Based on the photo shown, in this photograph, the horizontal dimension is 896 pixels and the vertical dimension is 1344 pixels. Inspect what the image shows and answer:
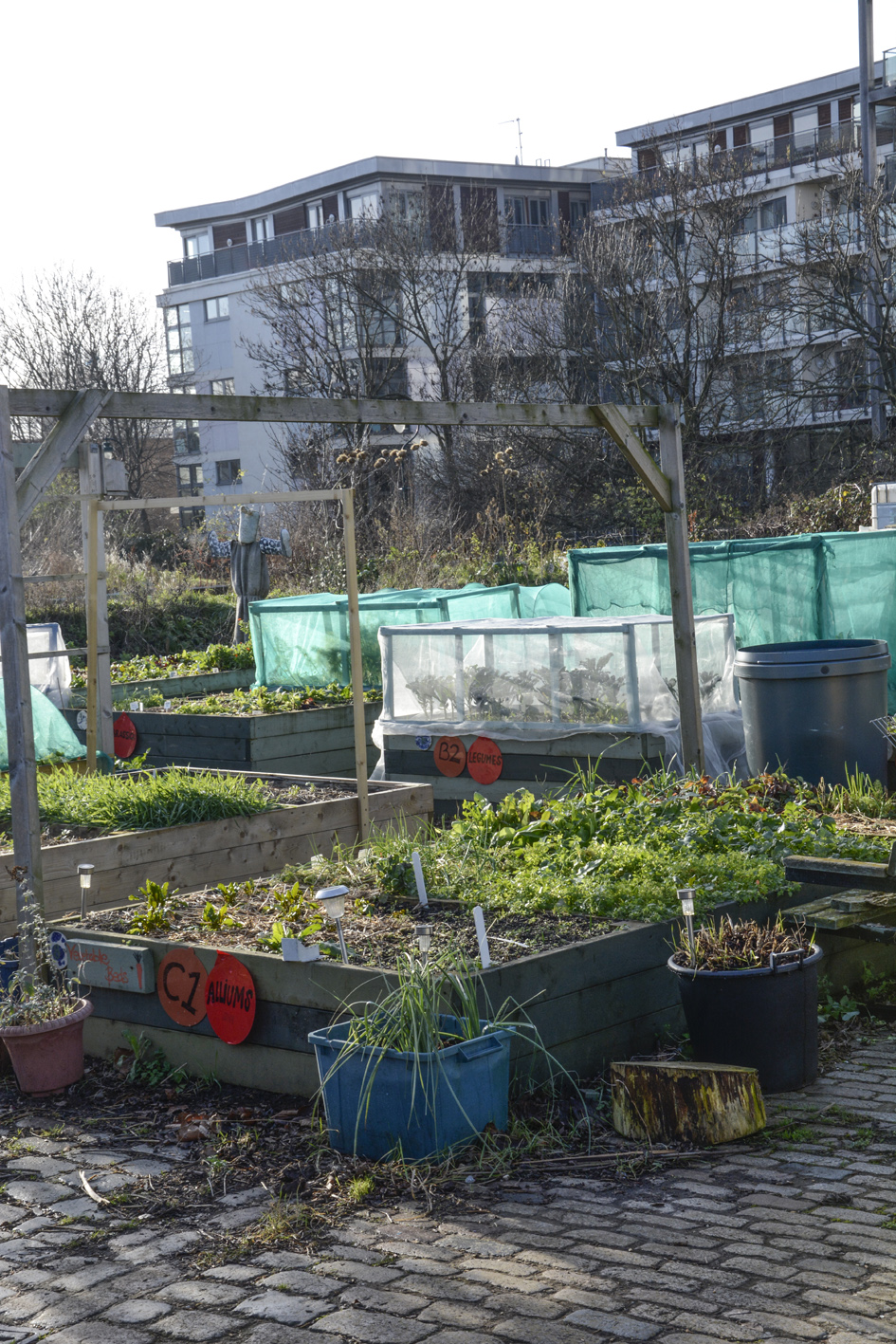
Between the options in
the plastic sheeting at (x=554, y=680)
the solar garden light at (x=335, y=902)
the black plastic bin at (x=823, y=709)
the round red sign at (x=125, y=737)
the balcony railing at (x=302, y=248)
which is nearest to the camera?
the solar garden light at (x=335, y=902)

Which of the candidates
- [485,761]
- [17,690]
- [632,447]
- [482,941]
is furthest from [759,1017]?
[485,761]

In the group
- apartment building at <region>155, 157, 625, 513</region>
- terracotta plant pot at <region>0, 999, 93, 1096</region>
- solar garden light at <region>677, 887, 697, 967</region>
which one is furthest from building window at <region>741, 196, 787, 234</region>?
terracotta plant pot at <region>0, 999, 93, 1096</region>

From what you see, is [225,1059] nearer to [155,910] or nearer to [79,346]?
[155,910]

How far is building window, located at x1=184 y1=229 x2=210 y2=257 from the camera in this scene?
157ft

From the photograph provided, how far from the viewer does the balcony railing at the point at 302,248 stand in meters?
30.6

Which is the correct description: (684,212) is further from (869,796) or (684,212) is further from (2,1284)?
(2,1284)

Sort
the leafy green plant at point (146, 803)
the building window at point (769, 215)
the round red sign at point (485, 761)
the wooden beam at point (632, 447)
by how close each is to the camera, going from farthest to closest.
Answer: the building window at point (769, 215) < the round red sign at point (485, 761) < the wooden beam at point (632, 447) < the leafy green plant at point (146, 803)

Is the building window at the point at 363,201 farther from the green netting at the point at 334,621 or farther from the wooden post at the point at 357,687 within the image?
the wooden post at the point at 357,687

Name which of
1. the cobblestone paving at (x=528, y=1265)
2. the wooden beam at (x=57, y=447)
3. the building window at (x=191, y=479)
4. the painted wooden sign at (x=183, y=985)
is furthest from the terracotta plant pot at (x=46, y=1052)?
the building window at (x=191, y=479)

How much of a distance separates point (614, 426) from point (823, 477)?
62.6 feet

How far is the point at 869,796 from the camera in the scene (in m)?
7.33

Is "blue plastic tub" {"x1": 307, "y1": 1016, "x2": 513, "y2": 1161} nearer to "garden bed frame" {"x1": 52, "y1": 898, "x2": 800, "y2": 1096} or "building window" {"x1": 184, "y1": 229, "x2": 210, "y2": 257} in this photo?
"garden bed frame" {"x1": 52, "y1": 898, "x2": 800, "y2": 1096}

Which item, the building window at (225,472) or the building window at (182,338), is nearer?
the building window at (225,472)

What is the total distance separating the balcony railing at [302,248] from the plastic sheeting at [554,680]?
22.4 m
